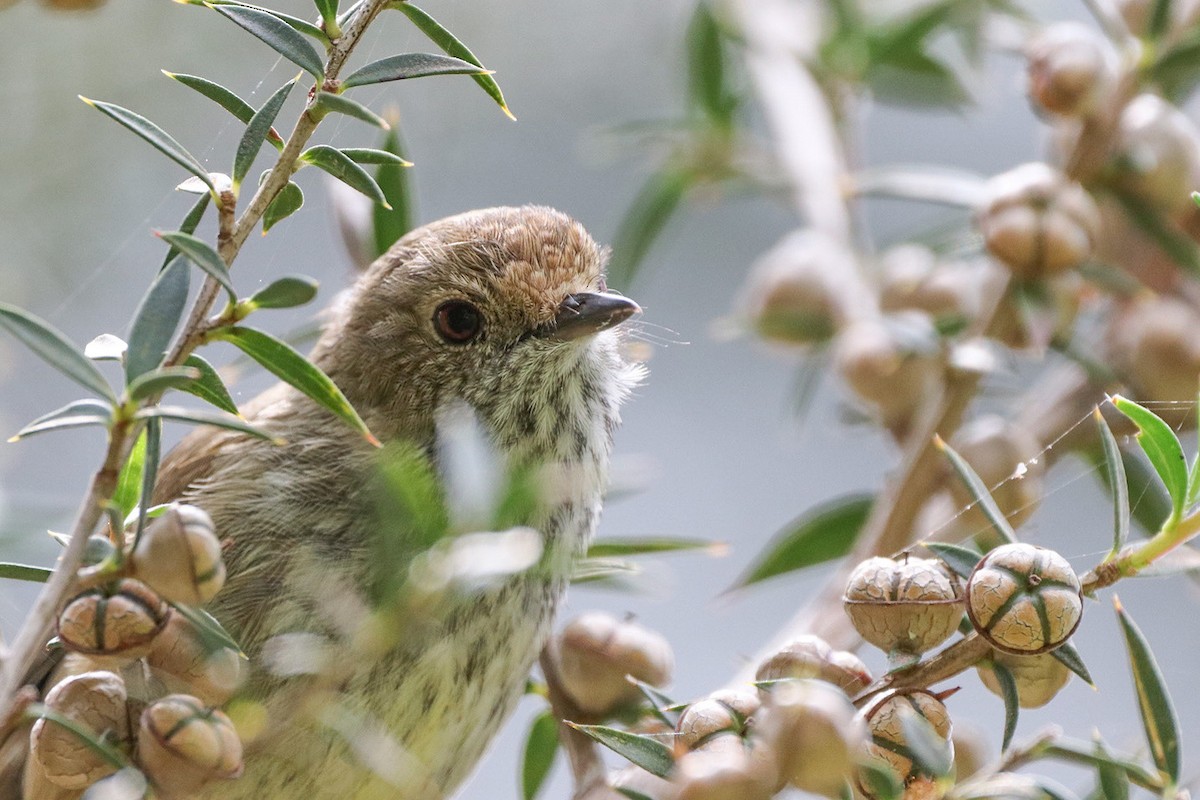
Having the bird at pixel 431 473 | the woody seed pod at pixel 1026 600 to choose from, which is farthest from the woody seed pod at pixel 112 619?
the woody seed pod at pixel 1026 600

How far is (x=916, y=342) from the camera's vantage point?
6.82 ft

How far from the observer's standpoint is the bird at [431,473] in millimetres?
1956

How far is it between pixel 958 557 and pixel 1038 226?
33.3 inches

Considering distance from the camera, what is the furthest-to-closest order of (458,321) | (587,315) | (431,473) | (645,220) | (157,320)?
1. (645,220)
2. (458,321)
3. (587,315)
4. (431,473)
5. (157,320)

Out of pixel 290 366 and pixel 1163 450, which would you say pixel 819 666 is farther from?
pixel 290 366

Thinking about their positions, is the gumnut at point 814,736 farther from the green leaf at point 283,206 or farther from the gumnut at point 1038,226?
the gumnut at point 1038,226

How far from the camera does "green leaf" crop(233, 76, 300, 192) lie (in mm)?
1243

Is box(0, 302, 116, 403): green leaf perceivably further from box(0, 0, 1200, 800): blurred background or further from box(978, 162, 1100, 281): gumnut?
box(978, 162, 1100, 281): gumnut

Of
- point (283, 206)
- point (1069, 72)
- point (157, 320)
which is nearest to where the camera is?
point (157, 320)

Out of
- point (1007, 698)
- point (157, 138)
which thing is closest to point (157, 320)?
point (157, 138)

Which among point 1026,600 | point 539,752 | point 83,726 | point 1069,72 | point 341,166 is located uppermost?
point 1069,72

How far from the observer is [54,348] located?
1.08 m

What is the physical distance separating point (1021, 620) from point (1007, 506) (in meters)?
0.80

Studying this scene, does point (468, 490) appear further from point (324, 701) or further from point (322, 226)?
point (322, 226)
